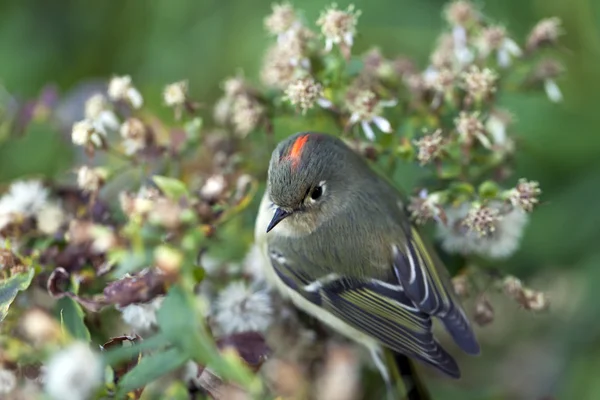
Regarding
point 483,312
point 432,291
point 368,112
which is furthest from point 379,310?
Answer: point 368,112

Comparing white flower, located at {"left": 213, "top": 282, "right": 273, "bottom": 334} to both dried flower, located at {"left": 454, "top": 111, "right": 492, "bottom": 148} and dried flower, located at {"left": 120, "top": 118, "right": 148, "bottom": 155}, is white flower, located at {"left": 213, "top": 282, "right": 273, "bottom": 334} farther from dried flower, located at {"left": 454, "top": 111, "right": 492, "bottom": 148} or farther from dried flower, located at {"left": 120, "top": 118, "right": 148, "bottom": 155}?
dried flower, located at {"left": 454, "top": 111, "right": 492, "bottom": 148}

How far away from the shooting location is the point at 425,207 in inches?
67.7

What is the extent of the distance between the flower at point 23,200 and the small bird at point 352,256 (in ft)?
1.78

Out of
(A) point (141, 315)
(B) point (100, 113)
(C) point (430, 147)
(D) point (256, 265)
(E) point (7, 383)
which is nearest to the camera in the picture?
(E) point (7, 383)

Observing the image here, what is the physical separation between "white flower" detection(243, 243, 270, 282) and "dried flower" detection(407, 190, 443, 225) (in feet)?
1.42

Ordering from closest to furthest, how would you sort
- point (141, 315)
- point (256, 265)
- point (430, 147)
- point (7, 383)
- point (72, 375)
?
point (72, 375)
point (7, 383)
point (141, 315)
point (430, 147)
point (256, 265)

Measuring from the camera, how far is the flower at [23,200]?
1.71 m

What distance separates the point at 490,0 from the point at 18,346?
2034mm

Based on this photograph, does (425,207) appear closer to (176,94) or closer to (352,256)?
(352,256)

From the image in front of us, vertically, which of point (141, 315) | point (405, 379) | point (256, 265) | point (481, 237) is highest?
point (481, 237)

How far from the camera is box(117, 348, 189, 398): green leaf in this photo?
117 centimetres

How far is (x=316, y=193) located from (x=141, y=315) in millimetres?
527

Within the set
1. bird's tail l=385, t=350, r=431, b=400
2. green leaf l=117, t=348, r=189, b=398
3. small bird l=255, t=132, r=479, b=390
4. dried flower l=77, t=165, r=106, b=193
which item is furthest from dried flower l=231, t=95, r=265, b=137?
green leaf l=117, t=348, r=189, b=398

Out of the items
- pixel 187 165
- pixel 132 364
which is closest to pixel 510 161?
pixel 187 165
